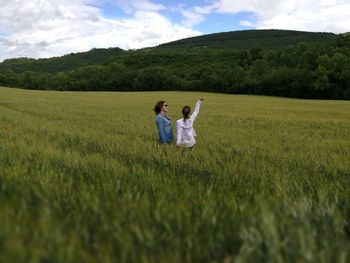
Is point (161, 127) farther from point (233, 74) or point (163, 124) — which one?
point (233, 74)

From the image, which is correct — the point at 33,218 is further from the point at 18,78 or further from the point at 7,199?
the point at 18,78

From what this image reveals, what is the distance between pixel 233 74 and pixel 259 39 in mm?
86706

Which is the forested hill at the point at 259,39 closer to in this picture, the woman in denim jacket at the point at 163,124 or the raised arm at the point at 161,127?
the woman in denim jacket at the point at 163,124

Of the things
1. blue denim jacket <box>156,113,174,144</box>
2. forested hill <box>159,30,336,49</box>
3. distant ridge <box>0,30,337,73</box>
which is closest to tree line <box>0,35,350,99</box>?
distant ridge <box>0,30,337,73</box>

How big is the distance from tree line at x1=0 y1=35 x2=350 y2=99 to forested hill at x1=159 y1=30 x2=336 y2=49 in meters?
36.4

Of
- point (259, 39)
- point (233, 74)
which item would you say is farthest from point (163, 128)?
point (259, 39)

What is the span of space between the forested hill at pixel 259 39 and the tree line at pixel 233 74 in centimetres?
3643

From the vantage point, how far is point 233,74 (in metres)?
91.2

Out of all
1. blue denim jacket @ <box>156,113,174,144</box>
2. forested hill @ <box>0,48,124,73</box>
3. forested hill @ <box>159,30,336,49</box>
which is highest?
forested hill @ <box>159,30,336,49</box>

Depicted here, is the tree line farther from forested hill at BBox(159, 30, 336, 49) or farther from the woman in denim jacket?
the woman in denim jacket

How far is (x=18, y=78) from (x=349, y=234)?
13008 cm

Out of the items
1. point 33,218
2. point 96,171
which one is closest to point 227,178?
point 96,171

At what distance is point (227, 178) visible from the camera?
5113mm

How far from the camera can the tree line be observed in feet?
252
